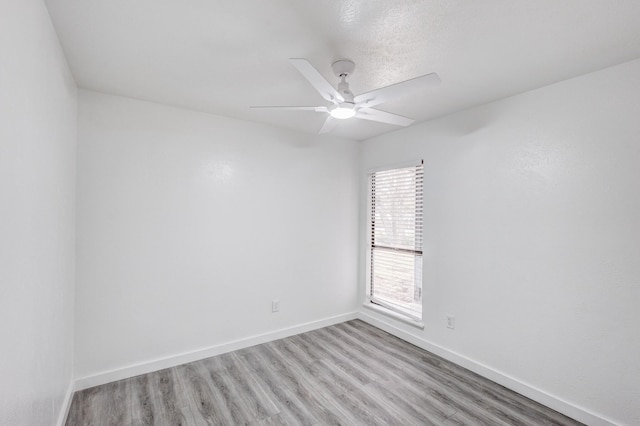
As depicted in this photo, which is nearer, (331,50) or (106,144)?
(331,50)

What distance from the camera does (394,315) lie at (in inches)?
135

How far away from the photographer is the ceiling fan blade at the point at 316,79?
1.48 meters

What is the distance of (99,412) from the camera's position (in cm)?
206

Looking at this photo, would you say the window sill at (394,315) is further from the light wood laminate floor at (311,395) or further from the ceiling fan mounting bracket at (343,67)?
the ceiling fan mounting bracket at (343,67)

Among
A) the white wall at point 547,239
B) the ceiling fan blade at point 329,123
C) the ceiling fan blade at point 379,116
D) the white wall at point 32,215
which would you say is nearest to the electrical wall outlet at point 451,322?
the white wall at point 547,239

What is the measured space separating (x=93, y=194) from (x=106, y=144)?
44 centimetres

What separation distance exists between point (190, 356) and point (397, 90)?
2.94m

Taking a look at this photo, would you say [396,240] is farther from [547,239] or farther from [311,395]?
[311,395]

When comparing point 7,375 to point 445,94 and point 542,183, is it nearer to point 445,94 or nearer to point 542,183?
point 445,94

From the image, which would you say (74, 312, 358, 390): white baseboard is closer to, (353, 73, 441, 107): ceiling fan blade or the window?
the window

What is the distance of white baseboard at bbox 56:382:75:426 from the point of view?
1.89 meters

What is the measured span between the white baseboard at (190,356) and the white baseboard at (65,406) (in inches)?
4.4

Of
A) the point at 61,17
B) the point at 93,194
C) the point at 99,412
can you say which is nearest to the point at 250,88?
the point at 61,17

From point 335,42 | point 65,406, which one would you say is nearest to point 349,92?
point 335,42
